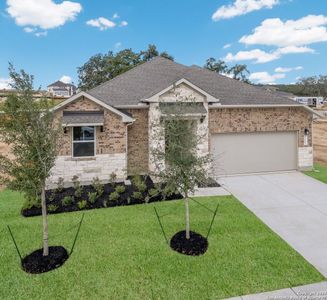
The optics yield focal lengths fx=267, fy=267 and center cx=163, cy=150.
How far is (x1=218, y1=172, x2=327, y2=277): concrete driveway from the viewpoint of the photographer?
23.3 ft

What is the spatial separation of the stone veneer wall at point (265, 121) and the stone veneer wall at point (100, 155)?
4.82m

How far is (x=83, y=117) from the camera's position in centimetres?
1205

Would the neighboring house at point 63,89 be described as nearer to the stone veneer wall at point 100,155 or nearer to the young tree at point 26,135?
the stone veneer wall at point 100,155

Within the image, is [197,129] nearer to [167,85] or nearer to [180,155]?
[167,85]

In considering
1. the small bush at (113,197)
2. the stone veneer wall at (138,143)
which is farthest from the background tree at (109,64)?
the small bush at (113,197)

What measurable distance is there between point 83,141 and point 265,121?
9664mm

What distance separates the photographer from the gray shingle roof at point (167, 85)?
14539mm

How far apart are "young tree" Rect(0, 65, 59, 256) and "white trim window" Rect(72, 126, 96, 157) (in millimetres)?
6596

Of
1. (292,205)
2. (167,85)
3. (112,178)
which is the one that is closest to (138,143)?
(112,178)

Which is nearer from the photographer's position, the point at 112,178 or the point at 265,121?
the point at 112,178

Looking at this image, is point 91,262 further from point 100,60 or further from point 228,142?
point 100,60

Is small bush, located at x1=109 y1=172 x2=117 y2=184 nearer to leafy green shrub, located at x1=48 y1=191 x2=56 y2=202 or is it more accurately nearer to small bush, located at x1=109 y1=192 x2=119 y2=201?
small bush, located at x1=109 y1=192 x2=119 y2=201

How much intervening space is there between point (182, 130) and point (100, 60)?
38268mm

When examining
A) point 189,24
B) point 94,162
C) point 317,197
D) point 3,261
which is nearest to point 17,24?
point 189,24
